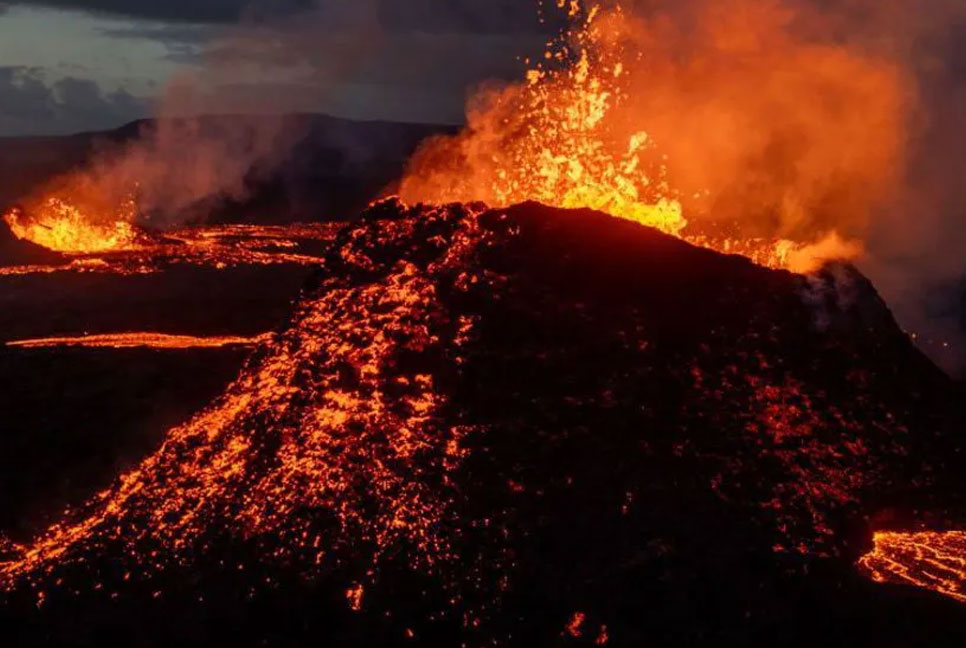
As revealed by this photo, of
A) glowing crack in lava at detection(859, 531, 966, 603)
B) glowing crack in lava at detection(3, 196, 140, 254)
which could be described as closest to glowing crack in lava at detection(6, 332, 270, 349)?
glowing crack in lava at detection(859, 531, 966, 603)

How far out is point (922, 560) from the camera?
7246 mm

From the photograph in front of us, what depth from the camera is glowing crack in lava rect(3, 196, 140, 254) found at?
31547 mm

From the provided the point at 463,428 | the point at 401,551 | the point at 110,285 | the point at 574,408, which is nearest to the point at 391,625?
the point at 401,551

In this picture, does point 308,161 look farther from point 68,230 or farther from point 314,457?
point 314,457

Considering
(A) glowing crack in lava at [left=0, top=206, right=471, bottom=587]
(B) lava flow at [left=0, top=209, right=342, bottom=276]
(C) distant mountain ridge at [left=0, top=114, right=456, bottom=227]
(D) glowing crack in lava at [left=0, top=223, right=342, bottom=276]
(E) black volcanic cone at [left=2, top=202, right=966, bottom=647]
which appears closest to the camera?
(E) black volcanic cone at [left=2, top=202, right=966, bottom=647]

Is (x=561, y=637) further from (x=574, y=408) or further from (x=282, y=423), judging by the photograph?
(x=282, y=423)

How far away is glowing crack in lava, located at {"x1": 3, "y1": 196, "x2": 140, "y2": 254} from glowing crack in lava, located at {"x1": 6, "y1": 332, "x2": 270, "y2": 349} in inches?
556

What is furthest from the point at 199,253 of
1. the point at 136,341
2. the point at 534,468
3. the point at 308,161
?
the point at 308,161

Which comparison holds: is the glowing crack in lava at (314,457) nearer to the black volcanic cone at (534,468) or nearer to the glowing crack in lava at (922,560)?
the black volcanic cone at (534,468)

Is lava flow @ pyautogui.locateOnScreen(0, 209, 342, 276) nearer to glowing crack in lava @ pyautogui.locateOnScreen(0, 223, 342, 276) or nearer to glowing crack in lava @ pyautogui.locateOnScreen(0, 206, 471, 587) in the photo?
glowing crack in lava @ pyautogui.locateOnScreen(0, 223, 342, 276)

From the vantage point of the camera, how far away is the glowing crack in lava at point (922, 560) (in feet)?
23.1

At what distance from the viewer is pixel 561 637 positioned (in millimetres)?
6219

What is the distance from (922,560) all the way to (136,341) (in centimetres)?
1411

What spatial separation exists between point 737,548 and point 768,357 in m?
1.82
